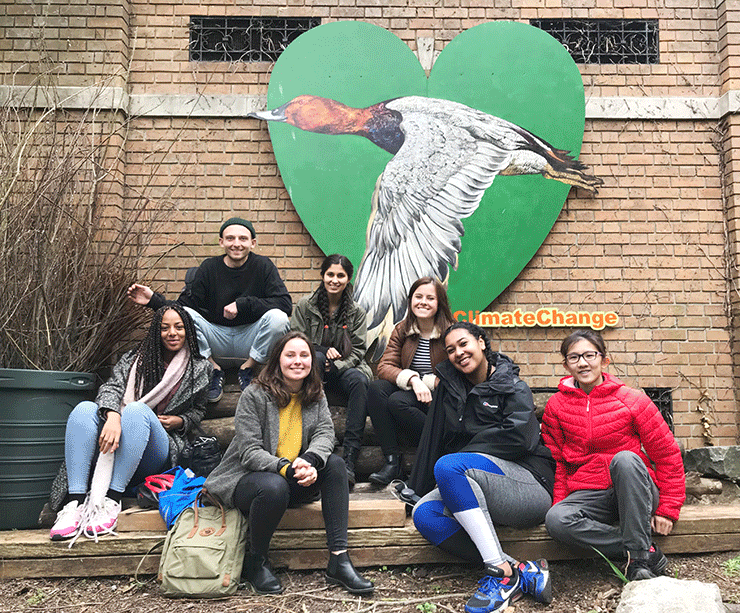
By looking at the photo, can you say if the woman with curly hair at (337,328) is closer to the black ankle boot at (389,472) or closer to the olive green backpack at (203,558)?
the black ankle boot at (389,472)

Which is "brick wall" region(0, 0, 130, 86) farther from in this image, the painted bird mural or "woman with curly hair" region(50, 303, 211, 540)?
"woman with curly hair" region(50, 303, 211, 540)

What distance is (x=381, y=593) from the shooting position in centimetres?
260

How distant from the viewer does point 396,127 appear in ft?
15.5

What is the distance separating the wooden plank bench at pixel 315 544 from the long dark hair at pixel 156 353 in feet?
2.24

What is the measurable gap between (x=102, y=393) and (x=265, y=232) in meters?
2.10

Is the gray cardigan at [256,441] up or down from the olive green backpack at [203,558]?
up

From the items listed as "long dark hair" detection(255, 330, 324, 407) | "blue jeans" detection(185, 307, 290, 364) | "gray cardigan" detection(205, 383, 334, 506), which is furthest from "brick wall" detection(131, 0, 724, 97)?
"gray cardigan" detection(205, 383, 334, 506)

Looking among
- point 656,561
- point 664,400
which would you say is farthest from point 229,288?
point 664,400

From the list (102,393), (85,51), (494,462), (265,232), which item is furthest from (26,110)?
(494,462)

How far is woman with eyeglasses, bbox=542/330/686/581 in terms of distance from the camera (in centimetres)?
251

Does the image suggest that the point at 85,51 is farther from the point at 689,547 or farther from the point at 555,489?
the point at 689,547

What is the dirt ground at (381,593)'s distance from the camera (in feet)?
8.13

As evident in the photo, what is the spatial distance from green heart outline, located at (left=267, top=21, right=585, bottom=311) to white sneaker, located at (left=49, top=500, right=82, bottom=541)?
253 cm

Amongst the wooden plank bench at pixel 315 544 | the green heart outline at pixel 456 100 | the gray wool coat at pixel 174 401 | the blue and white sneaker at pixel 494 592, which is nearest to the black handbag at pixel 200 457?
the gray wool coat at pixel 174 401
